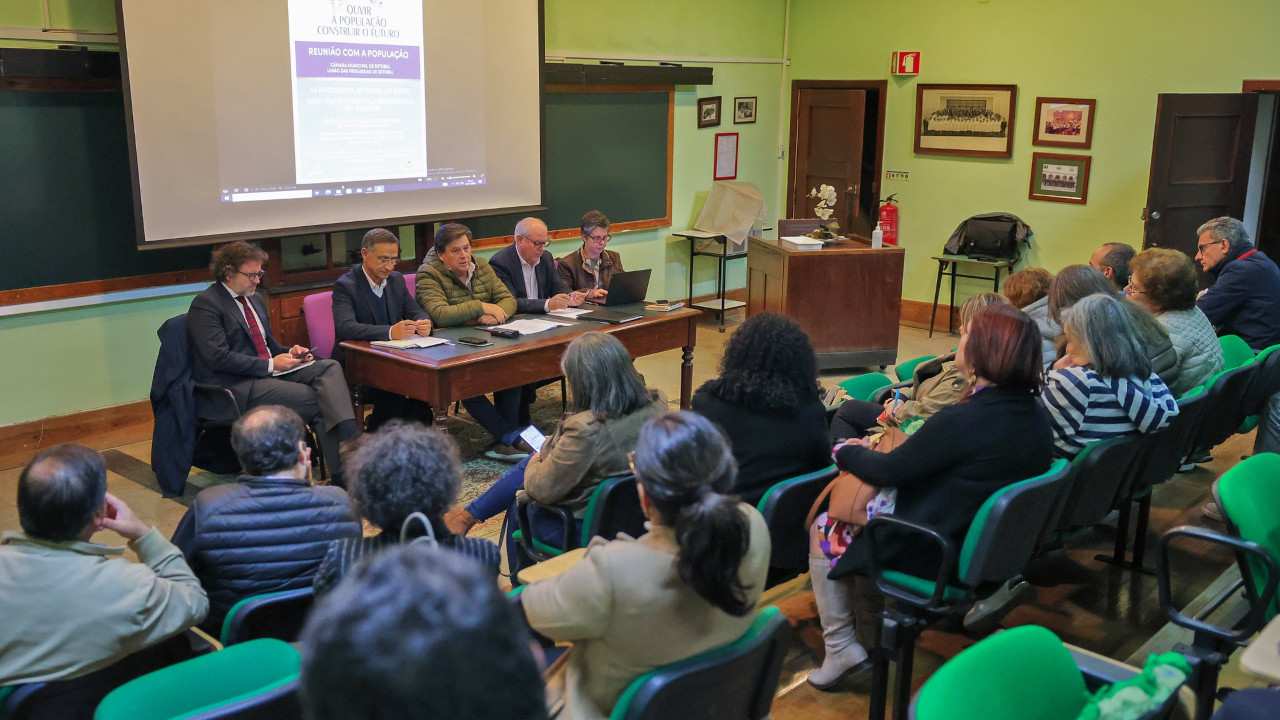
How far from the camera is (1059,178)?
7809 mm

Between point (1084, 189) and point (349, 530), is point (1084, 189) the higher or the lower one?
the higher one

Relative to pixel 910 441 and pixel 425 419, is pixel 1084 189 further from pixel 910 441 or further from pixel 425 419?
pixel 910 441

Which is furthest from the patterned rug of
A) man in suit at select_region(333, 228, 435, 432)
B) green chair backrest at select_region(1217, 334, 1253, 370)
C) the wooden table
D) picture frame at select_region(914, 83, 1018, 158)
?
picture frame at select_region(914, 83, 1018, 158)

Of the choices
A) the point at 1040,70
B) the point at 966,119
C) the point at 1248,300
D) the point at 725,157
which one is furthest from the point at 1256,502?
the point at 725,157

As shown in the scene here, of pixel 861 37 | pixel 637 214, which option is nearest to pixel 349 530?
pixel 637 214

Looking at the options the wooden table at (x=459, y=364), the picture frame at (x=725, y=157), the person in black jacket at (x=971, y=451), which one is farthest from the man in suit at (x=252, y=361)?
the picture frame at (x=725, y=157)

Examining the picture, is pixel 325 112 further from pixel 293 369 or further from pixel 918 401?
pixel 918 401

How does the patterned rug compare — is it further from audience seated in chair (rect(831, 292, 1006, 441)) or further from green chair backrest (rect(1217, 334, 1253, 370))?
green chair backrest (rect(1217, 334, 1253, 370))

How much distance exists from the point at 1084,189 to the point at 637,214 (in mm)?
3397

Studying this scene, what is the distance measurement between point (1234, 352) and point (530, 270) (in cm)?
339

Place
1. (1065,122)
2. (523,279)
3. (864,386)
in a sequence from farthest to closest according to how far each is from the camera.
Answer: (1065,122), (523,279), (864,386)

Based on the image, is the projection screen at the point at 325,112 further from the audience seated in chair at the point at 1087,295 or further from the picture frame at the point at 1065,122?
the picture frame at the point at 1065,122

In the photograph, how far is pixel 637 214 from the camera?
26.3ft

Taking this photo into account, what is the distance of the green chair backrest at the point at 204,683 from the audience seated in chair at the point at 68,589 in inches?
7.8
